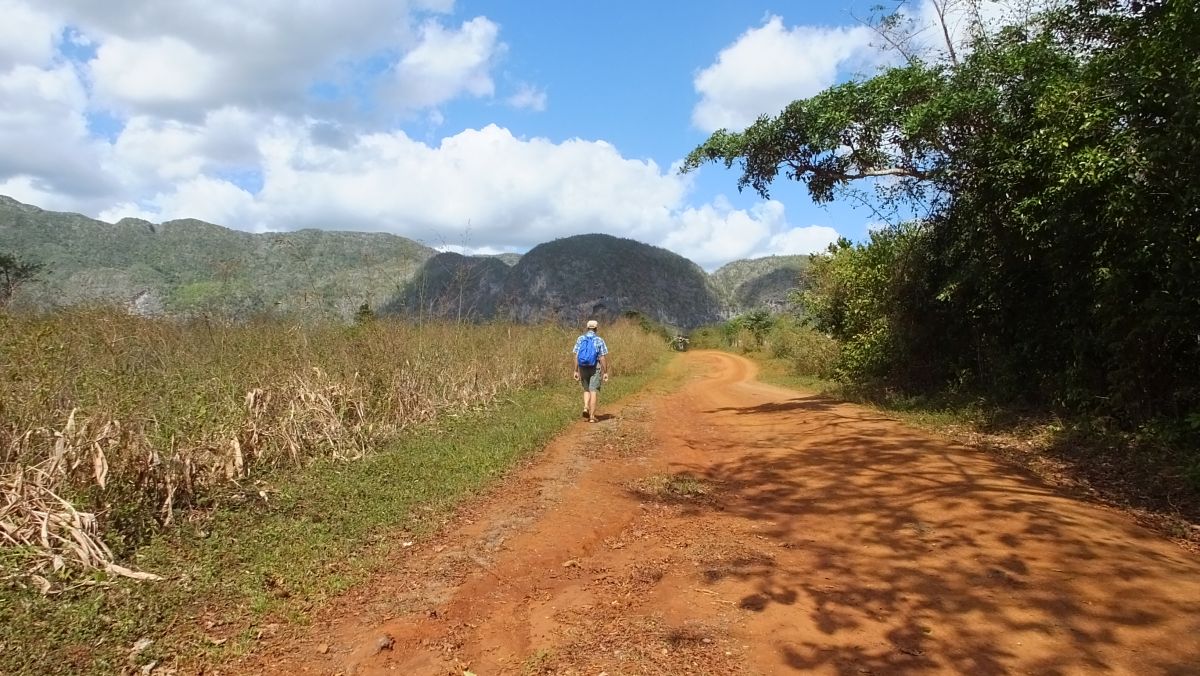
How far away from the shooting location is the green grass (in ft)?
10.9

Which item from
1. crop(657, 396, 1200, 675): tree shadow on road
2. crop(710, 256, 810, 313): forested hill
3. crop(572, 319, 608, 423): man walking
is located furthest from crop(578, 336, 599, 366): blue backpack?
crop(710, 256, 810, 313): forested hill

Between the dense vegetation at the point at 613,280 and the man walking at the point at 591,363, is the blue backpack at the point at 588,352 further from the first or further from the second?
the dense vegetation at the point at 613,280

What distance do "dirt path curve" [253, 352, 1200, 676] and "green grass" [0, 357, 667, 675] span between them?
1.06ft

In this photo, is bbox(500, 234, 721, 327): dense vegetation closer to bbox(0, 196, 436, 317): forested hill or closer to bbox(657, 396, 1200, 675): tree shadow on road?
bbox(0, 196, 436, 317): forested hill

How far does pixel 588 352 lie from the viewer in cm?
1081

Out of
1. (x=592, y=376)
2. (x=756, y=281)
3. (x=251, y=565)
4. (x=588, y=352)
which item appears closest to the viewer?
(x=251, y=565)

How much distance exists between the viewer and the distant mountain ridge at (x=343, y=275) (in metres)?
8.50

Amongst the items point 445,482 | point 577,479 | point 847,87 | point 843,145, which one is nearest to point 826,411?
point 843,145

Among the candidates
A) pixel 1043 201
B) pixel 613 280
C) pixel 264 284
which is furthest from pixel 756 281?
pixel 264 284

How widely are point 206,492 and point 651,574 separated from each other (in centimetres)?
396

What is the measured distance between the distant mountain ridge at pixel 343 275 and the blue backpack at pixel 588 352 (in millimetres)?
2732

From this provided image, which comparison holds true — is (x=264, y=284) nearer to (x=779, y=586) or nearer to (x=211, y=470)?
(x=211, y=470)

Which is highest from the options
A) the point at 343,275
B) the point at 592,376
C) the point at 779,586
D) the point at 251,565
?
the point at 343,275

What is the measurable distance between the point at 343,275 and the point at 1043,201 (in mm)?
9891
